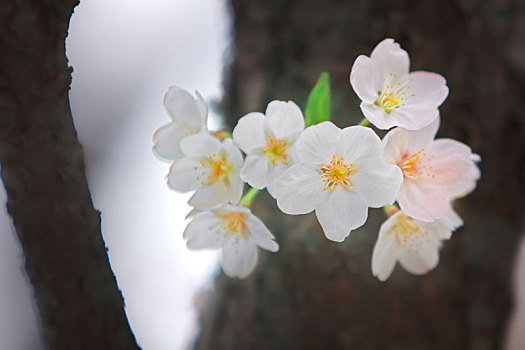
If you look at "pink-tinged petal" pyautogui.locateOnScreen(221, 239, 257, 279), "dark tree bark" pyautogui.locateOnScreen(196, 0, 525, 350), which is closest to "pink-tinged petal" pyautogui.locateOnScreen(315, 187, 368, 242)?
"pink-tinged petal" pyautogui.locateOnScreen(221, 239, 257, 279)

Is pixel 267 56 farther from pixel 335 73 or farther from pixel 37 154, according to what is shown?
pixel 37 154

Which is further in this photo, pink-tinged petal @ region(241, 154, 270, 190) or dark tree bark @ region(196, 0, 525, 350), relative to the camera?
dark tree bark @ region(196, 0, 525, 350)

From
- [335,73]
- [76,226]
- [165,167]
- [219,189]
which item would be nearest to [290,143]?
[219,189]

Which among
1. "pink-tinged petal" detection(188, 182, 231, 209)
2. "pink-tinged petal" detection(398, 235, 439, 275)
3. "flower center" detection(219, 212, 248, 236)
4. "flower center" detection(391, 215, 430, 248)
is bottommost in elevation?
"pink-tinged petal" detection(398, 235, 439, 275)

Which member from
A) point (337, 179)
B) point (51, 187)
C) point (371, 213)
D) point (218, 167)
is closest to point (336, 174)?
point (337, 179)

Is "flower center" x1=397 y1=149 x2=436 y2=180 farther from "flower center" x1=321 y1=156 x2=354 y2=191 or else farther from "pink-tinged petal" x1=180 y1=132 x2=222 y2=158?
"pink-tinged petal" x1=180 y1=132 x2=222 y2=158

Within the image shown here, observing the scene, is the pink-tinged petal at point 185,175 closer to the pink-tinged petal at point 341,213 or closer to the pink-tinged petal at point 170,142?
the pink-tinged petal at point 170,142

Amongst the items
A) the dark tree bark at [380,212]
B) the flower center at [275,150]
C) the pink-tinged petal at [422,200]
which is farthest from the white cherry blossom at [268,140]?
the dark tree bark at [380,212]

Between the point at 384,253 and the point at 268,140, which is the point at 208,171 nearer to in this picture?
the point at 268,140
